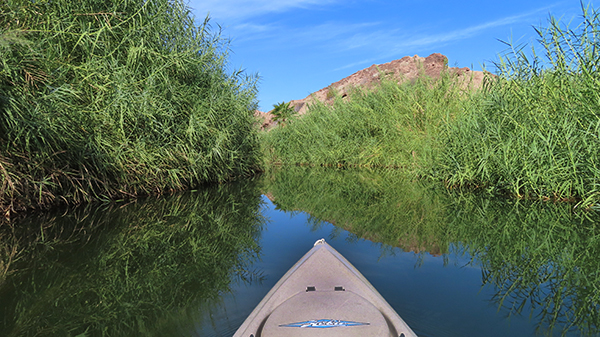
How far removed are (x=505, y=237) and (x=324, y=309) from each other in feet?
8.36

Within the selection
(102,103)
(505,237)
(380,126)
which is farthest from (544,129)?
(380,126)

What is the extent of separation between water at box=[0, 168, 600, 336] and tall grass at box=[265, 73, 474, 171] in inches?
131

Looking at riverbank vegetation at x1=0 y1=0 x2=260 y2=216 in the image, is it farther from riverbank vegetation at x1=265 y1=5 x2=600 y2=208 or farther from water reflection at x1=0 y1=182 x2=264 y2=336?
riverbank vegetation at x1=265 y1=5 x2=600 y2=208

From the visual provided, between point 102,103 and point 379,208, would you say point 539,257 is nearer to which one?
point 379,208

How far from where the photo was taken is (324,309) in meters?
1.40

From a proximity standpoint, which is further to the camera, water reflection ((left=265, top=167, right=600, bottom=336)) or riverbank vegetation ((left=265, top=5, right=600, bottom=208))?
riverbank vegetation ((left=265, top=5, right=600, bottom=208))

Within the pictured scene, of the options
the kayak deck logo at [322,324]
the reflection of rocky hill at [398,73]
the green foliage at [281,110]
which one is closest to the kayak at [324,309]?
the kayak deck logo at [322,324]

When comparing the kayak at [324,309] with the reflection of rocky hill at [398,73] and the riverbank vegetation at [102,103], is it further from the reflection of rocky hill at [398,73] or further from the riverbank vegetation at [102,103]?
the reflection of rocky hill at [398,73]

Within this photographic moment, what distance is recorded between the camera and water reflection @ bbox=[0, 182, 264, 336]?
1.89 m

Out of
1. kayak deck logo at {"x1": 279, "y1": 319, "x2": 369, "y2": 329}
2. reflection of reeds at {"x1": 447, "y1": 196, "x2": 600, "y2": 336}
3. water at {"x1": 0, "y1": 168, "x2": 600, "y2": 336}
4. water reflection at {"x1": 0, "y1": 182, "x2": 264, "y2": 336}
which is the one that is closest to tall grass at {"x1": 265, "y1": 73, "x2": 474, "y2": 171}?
reflection of reeds at {"x1": 447, "y1": 196, "x2": 600, "y2": 336}

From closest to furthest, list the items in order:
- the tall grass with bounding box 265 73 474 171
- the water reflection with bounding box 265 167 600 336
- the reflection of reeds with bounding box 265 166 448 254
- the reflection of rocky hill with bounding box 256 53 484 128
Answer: the water reflection with bounding box 265 167 600 336
the reflection of reeds with bounding box 265 166 448 254
the tall grass with bounding box 265 73 474 171
the reflection of rocky hill with bounding box 256 53 484 128

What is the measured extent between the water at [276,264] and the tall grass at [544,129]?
366mm

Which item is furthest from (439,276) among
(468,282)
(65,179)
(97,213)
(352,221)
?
(65,179)

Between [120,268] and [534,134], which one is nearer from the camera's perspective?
[120,268]
